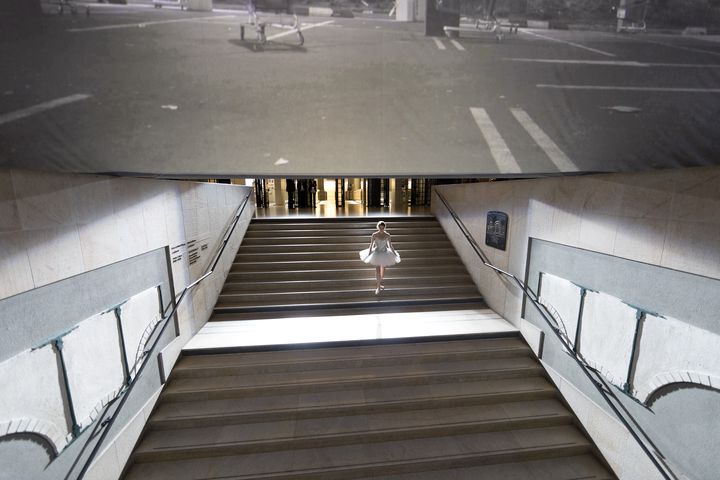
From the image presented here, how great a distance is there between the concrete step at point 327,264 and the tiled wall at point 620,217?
68.5 inches

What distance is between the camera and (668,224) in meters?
3.03

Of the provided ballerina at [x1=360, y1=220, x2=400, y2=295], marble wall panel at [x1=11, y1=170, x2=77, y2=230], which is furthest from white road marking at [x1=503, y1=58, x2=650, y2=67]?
ballerina at [x1=360, y1=220, x2=400, y2=295]

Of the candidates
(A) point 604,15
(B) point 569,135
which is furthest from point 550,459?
(A) point 604,15

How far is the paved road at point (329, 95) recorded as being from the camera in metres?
1.35

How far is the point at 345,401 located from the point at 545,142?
3.95 m

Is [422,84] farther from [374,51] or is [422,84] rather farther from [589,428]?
[589,428]

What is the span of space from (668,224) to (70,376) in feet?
18.4

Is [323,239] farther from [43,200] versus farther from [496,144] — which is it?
[496,144]

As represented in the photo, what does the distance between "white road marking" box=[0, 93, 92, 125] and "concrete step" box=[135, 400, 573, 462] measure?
12.5 feet

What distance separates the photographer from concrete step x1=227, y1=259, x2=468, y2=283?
7.04m

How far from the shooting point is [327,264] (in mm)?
7617

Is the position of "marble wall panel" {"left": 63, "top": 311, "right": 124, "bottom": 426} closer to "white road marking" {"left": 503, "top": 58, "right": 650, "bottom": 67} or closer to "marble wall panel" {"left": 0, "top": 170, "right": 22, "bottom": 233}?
"marble wall panel" {"left": 0, "top": 170, "right": 22, "bottom": 233}

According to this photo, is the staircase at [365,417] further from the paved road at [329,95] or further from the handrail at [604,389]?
the paved road at [329,95]

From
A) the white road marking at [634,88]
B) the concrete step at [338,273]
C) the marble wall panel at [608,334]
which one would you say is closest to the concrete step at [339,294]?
the concrete step at [338,273]
